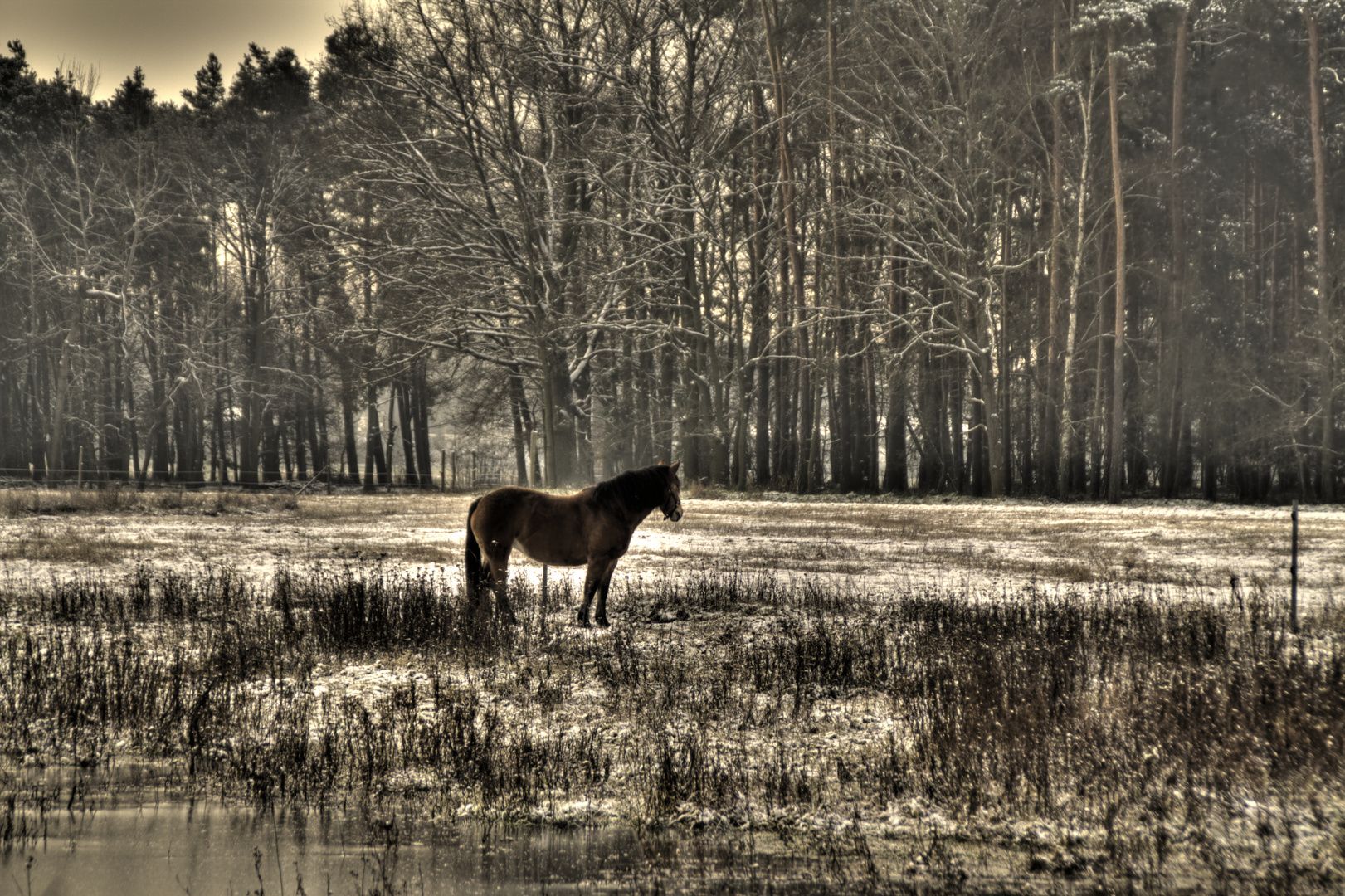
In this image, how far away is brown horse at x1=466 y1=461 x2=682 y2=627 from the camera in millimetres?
10172

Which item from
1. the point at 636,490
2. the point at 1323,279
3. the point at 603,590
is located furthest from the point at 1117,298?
the point at 603,590

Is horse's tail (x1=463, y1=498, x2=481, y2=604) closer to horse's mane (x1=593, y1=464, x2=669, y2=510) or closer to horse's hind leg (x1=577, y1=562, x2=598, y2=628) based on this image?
horse's hind leg (x1=577, y1=562, x2=598, y2=628)


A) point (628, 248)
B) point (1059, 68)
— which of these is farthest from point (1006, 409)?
point (628, 248)

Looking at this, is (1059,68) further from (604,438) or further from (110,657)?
(110,657)

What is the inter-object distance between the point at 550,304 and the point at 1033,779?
30.8 meters

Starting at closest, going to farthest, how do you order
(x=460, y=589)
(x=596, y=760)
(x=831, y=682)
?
1. (x=596, y=760)
2. (x=831, y=682)
3. (x=460, y=589)

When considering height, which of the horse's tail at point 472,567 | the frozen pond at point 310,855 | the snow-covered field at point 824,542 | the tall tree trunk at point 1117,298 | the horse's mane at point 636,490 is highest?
the tall tree trunk at point 1117,298

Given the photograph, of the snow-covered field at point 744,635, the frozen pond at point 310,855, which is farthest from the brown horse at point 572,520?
the frozen pond at point 310,855

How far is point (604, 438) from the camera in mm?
45281

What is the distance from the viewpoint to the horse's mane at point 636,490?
401 inches

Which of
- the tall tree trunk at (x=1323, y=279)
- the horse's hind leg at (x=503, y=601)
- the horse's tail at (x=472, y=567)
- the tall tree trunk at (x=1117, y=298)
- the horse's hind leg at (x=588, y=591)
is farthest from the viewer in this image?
the tall tree trunk at (x=1117, y=298)

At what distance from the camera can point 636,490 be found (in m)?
10.2

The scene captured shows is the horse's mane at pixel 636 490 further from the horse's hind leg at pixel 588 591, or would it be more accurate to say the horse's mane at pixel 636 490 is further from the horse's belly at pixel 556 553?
the horse's hind leg at pixel 588 591

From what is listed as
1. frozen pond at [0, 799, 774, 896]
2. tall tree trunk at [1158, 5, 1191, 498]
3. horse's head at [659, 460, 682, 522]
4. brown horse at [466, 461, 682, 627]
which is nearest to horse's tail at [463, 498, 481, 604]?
brown horse at [466, 461, 682, 627]
